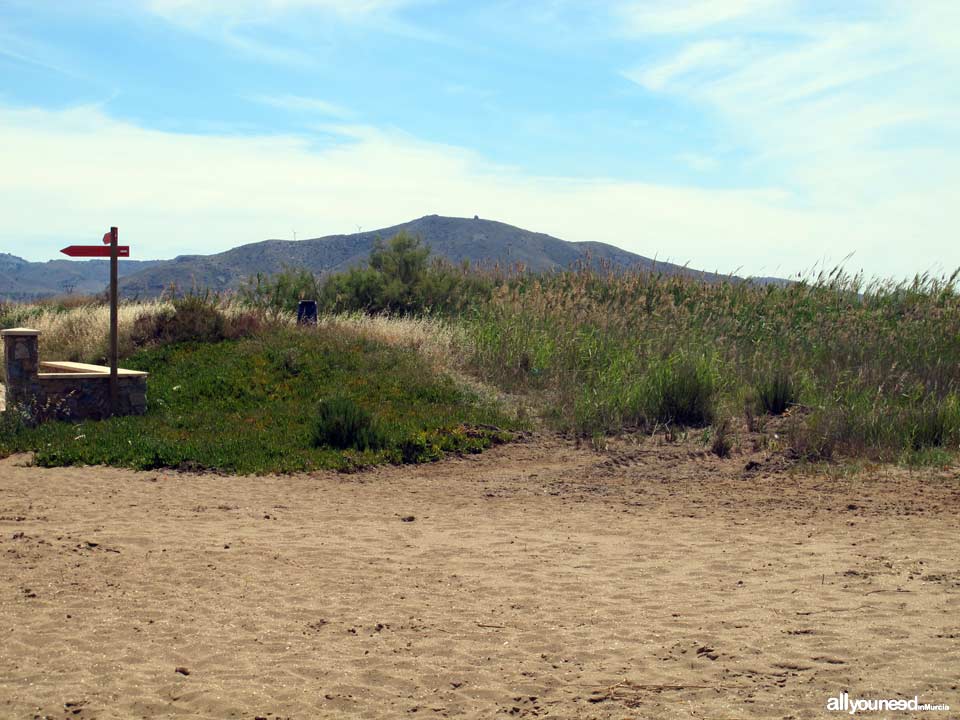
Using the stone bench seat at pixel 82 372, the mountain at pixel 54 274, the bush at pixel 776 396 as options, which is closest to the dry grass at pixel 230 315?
the stone bench seat at pixel 82 372

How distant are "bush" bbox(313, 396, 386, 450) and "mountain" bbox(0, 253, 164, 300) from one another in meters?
123

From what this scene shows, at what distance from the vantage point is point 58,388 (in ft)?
41.7

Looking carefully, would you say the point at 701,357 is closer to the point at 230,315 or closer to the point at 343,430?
the point at 343,430

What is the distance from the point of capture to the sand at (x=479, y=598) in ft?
14.5

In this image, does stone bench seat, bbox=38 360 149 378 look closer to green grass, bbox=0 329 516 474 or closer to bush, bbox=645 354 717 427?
green grass, bbox=0 329 516 474

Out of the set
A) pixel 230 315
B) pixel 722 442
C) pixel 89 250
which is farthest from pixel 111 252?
pixel 722 442

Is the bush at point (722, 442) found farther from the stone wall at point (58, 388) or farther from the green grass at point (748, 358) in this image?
the stone wall at point (58, 388)

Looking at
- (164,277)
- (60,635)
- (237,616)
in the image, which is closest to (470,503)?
(237,616)

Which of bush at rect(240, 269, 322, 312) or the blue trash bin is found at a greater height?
bush at rect(240, 269, 322, 312)

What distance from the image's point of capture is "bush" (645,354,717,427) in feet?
42.2

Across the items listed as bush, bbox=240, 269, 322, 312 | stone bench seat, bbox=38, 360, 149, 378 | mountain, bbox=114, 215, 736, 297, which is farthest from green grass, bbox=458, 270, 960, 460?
mountain, bbox=114, 215, 736, 297

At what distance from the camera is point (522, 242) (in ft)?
367

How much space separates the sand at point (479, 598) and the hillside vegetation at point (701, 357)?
4.96ft

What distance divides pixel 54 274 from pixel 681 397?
512 ft
